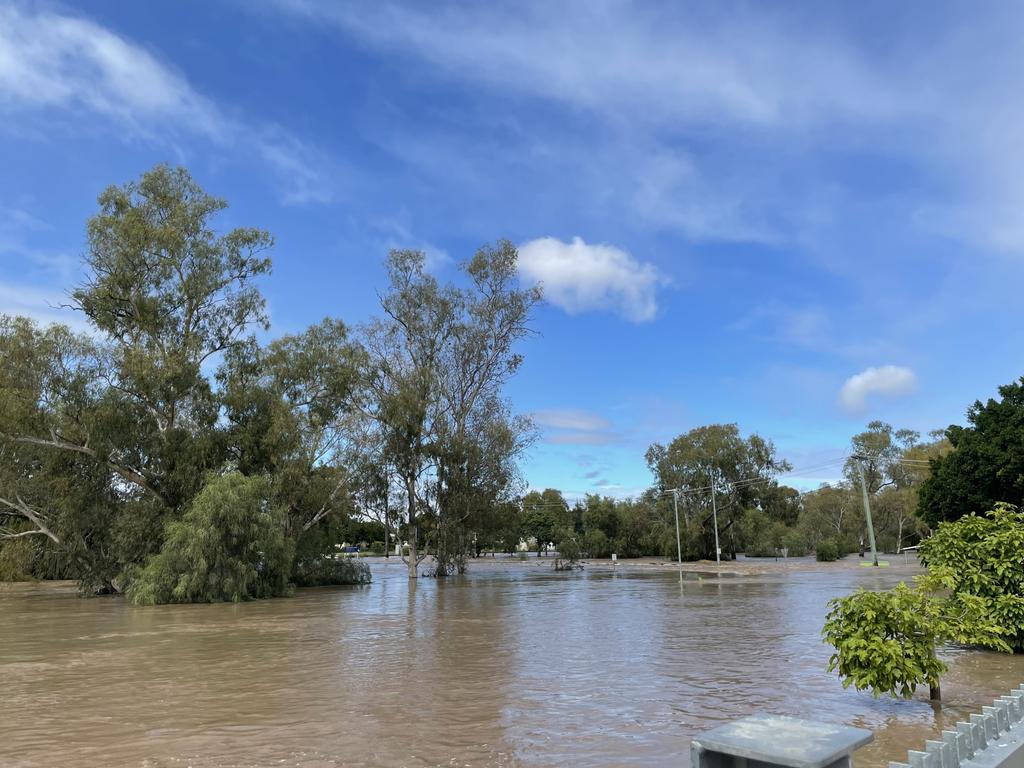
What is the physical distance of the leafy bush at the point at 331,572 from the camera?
38.1 m

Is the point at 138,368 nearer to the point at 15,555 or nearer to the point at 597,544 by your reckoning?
the point at 15,555

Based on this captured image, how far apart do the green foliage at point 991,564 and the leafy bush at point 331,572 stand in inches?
1304

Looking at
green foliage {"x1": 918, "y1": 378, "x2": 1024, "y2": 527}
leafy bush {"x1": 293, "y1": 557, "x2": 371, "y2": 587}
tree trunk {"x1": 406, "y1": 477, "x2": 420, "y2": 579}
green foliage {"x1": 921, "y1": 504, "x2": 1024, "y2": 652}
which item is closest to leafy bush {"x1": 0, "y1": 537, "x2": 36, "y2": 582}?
leafy bush {"x1": 293, "y1": 557, "x2": 371, "y2": 587}

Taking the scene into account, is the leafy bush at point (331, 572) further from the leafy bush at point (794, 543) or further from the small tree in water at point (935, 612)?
the leafy bush at point (794, 543)

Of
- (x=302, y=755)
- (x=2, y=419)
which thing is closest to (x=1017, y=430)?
(x=302, y=755)

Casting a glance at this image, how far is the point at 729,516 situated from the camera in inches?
2611

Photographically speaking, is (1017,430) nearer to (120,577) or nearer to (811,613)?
(811,613)

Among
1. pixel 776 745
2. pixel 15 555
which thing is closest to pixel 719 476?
pixel 15 555

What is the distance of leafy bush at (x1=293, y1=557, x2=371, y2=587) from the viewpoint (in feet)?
125

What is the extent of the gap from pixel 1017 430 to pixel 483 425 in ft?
91.6

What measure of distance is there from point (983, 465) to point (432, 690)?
31.7 metres

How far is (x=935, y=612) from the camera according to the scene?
754 centimetres

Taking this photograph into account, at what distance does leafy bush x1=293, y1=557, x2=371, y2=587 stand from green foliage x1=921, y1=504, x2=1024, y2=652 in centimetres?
3312

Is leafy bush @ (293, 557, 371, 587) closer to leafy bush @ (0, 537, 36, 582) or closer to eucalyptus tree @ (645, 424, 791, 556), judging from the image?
leafy bush @ (0, 537, 36, 582)
